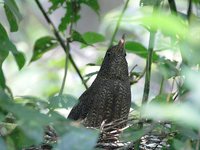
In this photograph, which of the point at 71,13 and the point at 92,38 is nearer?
the point at 92,38

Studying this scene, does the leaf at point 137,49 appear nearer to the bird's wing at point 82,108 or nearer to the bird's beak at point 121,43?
the bird's beak at point 121,43

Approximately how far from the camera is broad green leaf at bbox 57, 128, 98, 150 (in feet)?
4.21

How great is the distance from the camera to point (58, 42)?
12.3 ft

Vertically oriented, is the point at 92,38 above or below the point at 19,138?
below

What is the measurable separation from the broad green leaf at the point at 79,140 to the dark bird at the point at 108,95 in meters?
1.87

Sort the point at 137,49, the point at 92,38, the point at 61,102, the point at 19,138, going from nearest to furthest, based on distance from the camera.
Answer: the point at 19,138
the point at 61,102
the point at 137,49
the point at 92,38

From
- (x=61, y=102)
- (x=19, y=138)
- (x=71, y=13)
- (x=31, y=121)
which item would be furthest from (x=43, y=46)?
(x=31, y=121)

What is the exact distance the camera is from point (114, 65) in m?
3.59

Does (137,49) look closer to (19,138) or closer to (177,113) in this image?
(19,138)

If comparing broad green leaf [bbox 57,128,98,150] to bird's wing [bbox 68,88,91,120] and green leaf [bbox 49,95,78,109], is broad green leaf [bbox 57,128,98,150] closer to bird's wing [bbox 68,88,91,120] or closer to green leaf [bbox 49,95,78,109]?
green leaf [bbox 49,95,78,109]

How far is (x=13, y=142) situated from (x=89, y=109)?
1.79 m

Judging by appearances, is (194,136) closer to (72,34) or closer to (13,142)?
(13,142)

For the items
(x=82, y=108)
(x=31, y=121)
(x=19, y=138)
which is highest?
(x=31, y=121)

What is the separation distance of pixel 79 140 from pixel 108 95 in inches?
83.0
